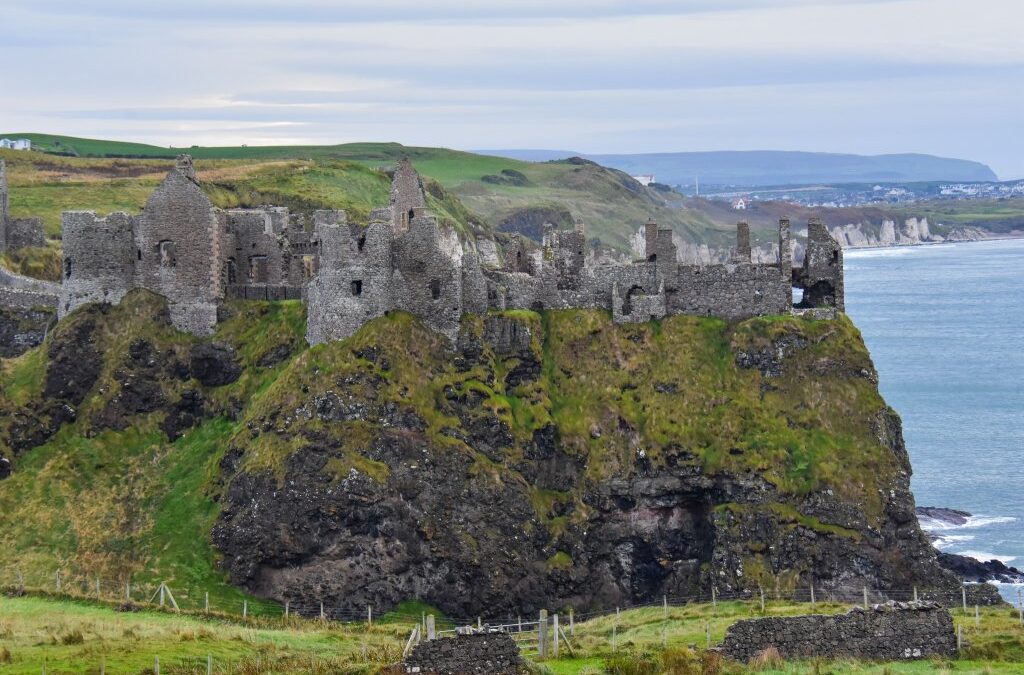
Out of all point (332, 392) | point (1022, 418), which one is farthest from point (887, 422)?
point (1022, 418)

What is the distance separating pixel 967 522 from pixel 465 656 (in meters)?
62.5

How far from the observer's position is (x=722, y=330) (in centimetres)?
7606

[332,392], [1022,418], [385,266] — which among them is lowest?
[1022,418]

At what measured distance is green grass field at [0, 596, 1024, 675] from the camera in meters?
42.1

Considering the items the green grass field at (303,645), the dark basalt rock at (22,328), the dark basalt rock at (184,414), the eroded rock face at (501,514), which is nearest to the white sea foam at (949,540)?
the eroded rock face at (501,514)

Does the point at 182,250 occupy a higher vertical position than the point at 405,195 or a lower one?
lower

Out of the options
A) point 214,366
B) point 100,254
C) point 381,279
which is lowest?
point 214,366

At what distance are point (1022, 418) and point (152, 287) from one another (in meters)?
76.3

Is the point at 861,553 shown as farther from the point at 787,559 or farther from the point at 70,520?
the point at 70,520

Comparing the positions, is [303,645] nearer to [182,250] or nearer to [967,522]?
[182,250]

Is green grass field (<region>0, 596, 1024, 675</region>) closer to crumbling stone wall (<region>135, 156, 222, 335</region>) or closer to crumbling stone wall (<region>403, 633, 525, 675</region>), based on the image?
crumbling stone wall (<region>403, 633, 525, 675</region>)

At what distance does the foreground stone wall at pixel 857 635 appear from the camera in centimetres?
4447

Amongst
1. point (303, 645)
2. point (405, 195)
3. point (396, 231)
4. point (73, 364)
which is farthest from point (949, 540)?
point (303, 645)

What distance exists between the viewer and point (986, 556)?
87688 millimetres
